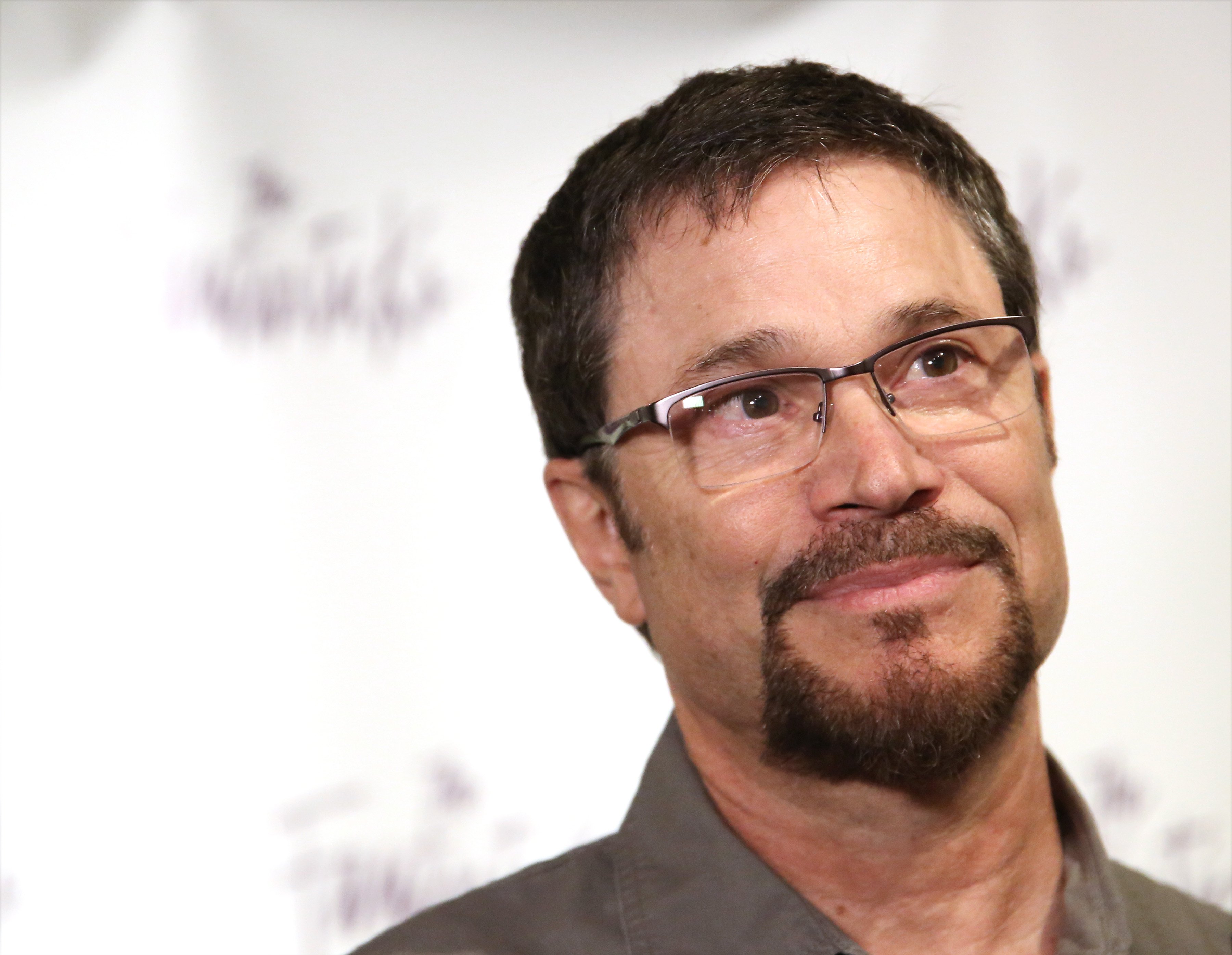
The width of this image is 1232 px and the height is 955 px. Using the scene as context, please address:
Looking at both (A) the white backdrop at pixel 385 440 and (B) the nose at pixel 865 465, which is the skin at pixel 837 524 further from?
(A) the white backdrop at pixel 385 440

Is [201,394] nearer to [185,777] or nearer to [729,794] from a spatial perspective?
[185,777]

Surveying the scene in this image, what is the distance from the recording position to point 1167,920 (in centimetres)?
171

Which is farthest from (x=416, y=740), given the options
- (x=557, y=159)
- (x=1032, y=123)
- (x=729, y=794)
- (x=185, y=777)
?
(x=1032, y=123)

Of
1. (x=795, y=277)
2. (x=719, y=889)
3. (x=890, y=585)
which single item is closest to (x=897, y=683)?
(x=890, y=585)

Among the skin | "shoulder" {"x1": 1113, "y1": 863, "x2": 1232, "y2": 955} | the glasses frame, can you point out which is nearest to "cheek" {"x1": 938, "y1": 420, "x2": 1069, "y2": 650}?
the skin

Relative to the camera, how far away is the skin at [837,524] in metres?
1.47

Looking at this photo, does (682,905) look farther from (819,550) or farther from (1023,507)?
(1023,507)

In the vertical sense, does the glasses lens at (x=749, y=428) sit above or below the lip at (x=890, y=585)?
above

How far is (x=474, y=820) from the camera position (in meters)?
2.04

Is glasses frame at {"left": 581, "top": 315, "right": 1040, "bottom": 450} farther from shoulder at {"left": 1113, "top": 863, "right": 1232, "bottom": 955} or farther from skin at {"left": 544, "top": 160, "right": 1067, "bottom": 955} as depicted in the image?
shoulder at {"left": 1113, "top": 863, "right": 1232, "bottom": 955}

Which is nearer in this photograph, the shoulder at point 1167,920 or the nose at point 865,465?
the nose at point 865,465

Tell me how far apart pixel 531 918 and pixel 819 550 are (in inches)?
22.8

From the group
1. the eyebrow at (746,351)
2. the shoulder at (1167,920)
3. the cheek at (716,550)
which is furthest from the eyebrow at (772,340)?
the shoulder at (1167,920)

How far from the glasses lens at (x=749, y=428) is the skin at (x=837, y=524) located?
2 centimetres
